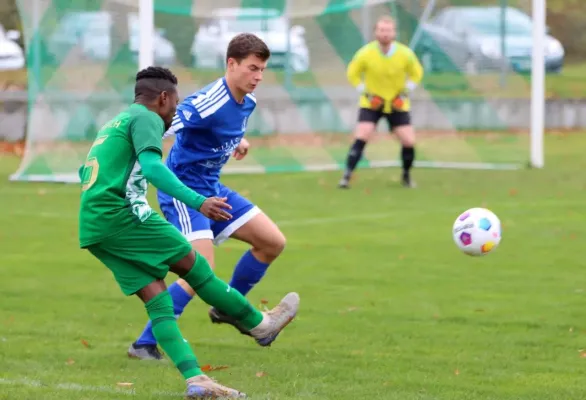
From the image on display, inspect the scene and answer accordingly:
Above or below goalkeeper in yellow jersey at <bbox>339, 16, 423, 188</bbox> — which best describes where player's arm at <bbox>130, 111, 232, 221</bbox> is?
above

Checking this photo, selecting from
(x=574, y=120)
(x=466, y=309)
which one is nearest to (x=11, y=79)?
(x=574, y=120)

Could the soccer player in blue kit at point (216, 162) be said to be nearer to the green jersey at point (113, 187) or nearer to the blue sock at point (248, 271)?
the blue sock at point (248, 271)

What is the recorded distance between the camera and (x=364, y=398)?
17.8 ft

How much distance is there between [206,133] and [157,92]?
1.19 metres

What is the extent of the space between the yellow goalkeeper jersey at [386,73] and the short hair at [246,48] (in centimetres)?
853

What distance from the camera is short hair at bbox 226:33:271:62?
638 centimetres

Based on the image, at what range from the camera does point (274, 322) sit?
6098 mm

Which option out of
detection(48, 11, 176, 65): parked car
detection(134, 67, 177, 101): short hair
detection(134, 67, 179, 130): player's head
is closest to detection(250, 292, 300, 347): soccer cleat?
detection(134, 67, 179, 130): player's head

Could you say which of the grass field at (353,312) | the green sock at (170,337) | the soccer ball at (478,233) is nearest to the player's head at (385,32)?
the grass field at (353,312)

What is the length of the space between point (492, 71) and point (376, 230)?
6.88 metres

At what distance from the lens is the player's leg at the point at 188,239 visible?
6.29 meters

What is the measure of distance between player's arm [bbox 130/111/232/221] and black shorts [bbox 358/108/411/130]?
987cm

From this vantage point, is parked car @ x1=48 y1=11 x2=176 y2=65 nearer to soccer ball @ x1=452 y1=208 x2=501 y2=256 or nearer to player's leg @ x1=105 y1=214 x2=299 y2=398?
soccer ball @ x1=452 y1=208 x2=501 y2=256

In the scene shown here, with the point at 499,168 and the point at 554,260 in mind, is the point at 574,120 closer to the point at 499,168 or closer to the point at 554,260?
the point at 499,168
